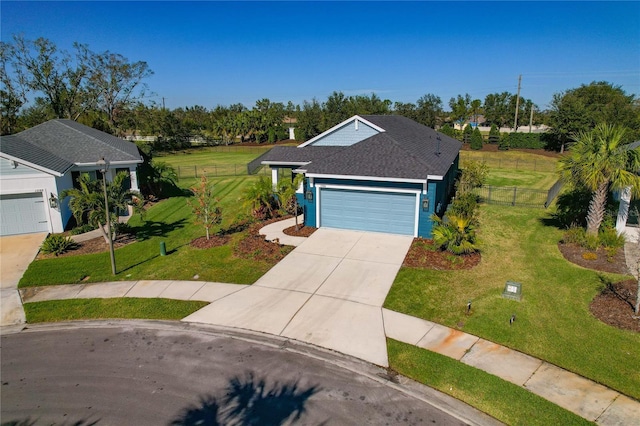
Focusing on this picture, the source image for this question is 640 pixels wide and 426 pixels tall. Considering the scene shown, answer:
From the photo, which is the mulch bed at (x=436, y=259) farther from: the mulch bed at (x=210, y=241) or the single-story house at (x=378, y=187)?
the mulch bed at (x=210, y=241)

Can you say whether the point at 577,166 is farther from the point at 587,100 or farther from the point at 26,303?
the point at 587,100

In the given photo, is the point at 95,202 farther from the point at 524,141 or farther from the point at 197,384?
the point at 524,141

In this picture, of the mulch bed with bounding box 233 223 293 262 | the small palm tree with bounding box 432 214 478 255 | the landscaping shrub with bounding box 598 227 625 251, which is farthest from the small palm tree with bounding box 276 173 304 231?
the landscaping shrub with bounding box 598 227 625 251

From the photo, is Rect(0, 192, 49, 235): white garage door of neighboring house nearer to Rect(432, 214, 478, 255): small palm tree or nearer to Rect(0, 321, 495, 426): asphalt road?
Rect(0, 321, 495, 426): asphalt road

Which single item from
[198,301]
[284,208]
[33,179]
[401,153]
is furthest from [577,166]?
[33,179]

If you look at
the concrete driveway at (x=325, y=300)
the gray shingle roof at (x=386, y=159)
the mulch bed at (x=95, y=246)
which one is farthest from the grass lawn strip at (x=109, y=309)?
the gray shingle roof at (x=386, y=159)

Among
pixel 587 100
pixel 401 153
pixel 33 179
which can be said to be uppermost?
pixel 587 100

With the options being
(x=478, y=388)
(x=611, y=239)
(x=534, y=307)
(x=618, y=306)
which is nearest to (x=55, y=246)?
(x=478, y=388)
